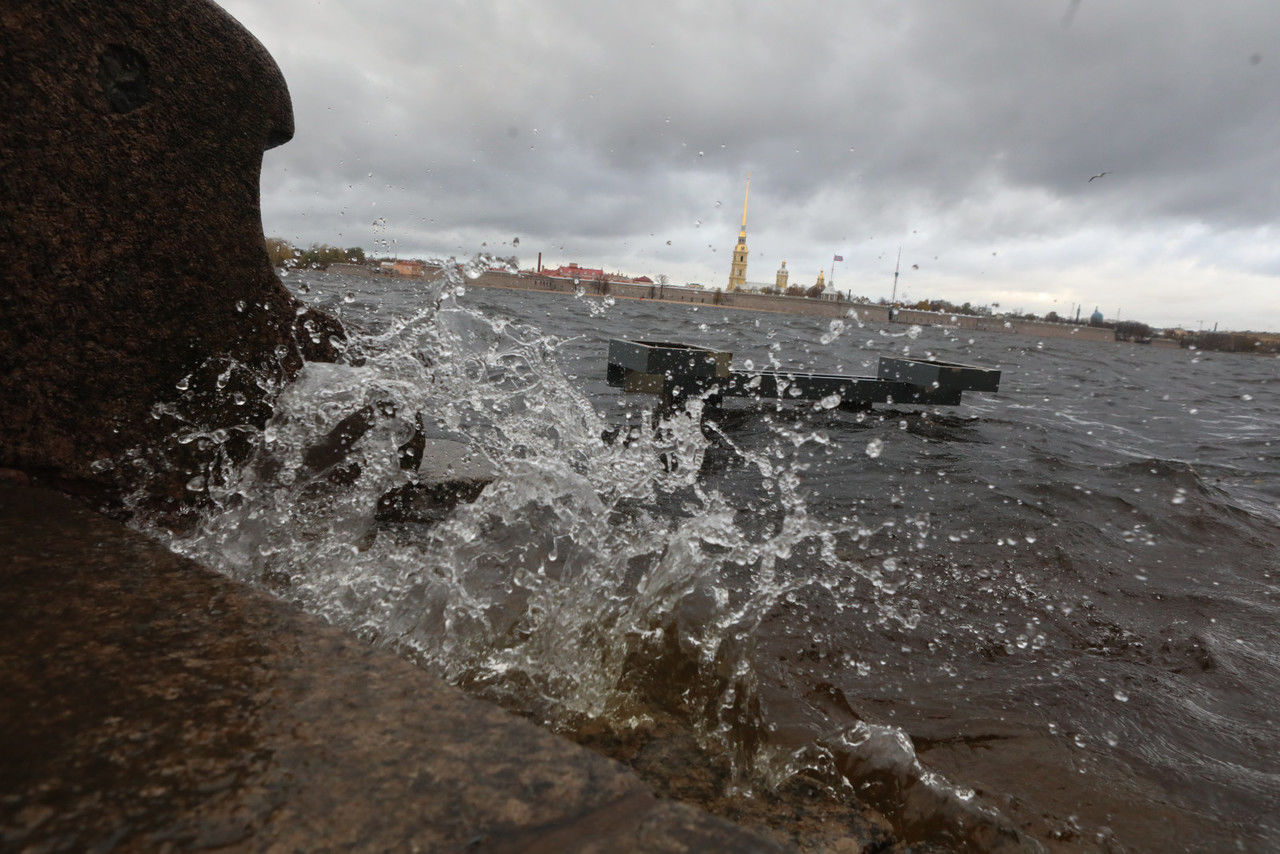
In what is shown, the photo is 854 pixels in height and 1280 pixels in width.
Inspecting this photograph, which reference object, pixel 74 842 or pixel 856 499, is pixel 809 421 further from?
pixel 74 842

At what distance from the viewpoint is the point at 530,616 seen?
7.83ft

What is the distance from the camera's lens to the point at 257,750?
0.96 m

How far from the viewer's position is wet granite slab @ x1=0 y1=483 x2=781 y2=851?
0.82 meters

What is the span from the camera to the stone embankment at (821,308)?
71750 millimetres

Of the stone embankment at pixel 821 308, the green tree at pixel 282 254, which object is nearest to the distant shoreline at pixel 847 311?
the stone embankment at pixel 821 308

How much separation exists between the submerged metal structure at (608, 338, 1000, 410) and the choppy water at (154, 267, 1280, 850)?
1.06 m

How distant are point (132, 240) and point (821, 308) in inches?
2966

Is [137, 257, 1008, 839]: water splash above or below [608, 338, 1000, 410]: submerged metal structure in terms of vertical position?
below

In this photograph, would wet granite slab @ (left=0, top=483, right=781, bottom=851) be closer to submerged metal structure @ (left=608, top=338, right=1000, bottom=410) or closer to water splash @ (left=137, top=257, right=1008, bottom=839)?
water splash @ (left=137, top=257, right=1008, bottom=839)

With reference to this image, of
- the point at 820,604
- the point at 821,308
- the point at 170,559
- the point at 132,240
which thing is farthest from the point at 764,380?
the point at 821,308

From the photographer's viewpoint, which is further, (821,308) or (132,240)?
(821,308)

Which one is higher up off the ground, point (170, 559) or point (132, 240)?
point (132, 240)

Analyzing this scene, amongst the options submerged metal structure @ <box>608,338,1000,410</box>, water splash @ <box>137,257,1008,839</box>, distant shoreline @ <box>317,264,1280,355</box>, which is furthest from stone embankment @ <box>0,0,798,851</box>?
distant shoreline @ <box>317,264,1280,355</box>

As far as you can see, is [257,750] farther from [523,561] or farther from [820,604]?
[820,604]
